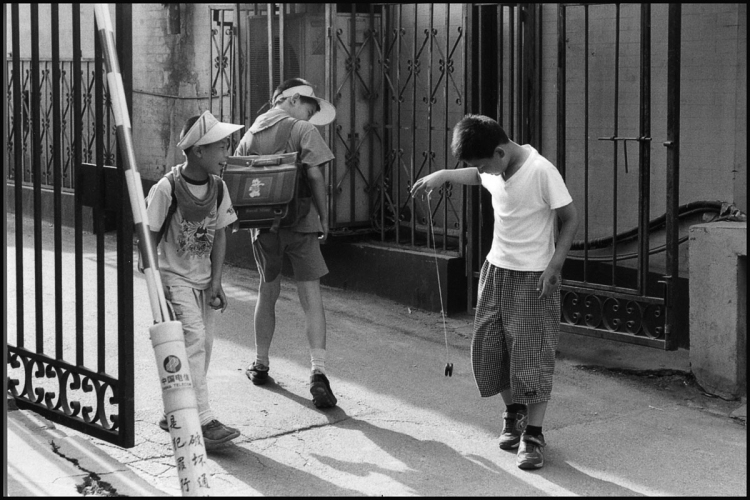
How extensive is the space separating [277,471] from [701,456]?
2090mm

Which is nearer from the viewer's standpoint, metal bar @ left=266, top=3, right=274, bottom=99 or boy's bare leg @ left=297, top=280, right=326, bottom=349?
boy's bare leg @ left=297, top=280, right=326, bottom=349

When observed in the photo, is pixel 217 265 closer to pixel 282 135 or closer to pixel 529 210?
pixel 282 135

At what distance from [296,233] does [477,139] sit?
1.58 meters

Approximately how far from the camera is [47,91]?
41.8 feet

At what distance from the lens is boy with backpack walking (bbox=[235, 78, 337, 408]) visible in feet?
19.9

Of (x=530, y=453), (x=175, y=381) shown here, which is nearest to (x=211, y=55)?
(x=530, y=453)

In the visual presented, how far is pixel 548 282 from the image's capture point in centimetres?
498

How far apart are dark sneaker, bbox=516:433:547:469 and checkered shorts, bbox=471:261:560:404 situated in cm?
18

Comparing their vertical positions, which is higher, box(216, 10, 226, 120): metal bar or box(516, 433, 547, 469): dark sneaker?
box(216, 10, 226, 120): metal bar

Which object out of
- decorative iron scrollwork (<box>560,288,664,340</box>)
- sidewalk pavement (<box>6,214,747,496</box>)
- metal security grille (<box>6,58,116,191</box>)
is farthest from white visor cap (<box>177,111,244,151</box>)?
metal security grille (<box>6,58,116,191</box>)

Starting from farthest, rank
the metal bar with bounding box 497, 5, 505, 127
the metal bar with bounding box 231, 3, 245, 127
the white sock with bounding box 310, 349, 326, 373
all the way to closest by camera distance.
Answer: the metal bar with bounding box 231, 3, 245, 127
the metal bar with bounding box 497, 5, 505, 127
the white sock with bounding box 310, 349, 326, 373

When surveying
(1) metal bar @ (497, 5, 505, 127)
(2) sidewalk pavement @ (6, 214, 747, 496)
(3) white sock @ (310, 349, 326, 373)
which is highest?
(1) metal bar @ (497, 5, 505, 127)

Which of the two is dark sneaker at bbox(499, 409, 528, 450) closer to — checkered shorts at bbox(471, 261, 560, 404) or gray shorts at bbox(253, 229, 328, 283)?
checkered shorts at bbox(471, 261, 560, 404)

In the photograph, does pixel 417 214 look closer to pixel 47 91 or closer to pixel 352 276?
pixel 352 276
